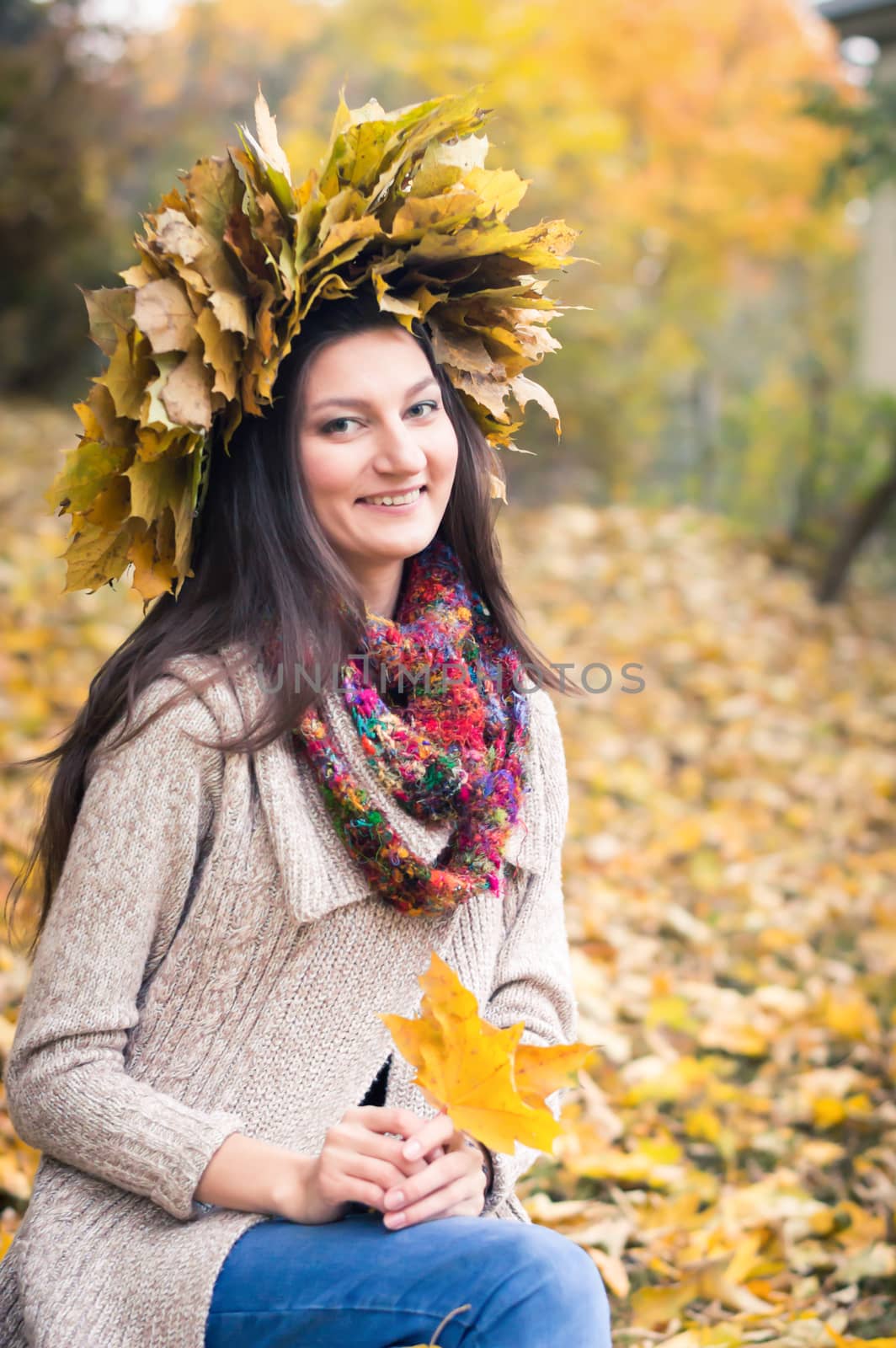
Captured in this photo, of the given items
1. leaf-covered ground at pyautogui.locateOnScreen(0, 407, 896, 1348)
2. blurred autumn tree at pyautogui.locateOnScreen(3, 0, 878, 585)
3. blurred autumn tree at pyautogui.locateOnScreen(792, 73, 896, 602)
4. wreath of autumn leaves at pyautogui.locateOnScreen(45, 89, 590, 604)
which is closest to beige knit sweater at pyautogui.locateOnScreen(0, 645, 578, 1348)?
wreath of autumn leaves at pyautogui.locateOnScreen(45, 89, 590, 604)

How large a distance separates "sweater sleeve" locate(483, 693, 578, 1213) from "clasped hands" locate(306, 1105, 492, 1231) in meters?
0.25

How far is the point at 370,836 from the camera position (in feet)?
5.29

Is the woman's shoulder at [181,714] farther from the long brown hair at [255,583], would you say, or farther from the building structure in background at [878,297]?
the building structure in background at [878,297]

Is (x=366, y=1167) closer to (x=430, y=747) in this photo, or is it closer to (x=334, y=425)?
(x=430, y=747)

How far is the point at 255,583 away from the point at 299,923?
0.44 m

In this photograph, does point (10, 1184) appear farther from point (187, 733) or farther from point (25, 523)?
point (25, 523)

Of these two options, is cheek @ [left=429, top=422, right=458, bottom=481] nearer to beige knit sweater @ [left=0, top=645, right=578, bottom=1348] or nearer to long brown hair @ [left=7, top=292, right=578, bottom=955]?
long brown hair @ [left=7, top=292, right=578, bottom=955]

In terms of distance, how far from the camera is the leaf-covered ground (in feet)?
8.11

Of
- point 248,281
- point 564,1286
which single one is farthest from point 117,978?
point 248,281

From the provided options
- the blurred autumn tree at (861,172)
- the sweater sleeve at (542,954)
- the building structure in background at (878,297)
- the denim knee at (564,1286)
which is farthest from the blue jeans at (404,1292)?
the building structure in background at (878,297)

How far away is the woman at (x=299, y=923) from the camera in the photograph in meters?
1.43

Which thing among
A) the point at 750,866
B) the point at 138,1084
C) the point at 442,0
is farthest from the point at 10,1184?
the point at 442,0

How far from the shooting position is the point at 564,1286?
1.41 meters

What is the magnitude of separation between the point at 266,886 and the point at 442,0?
28.8 feet
